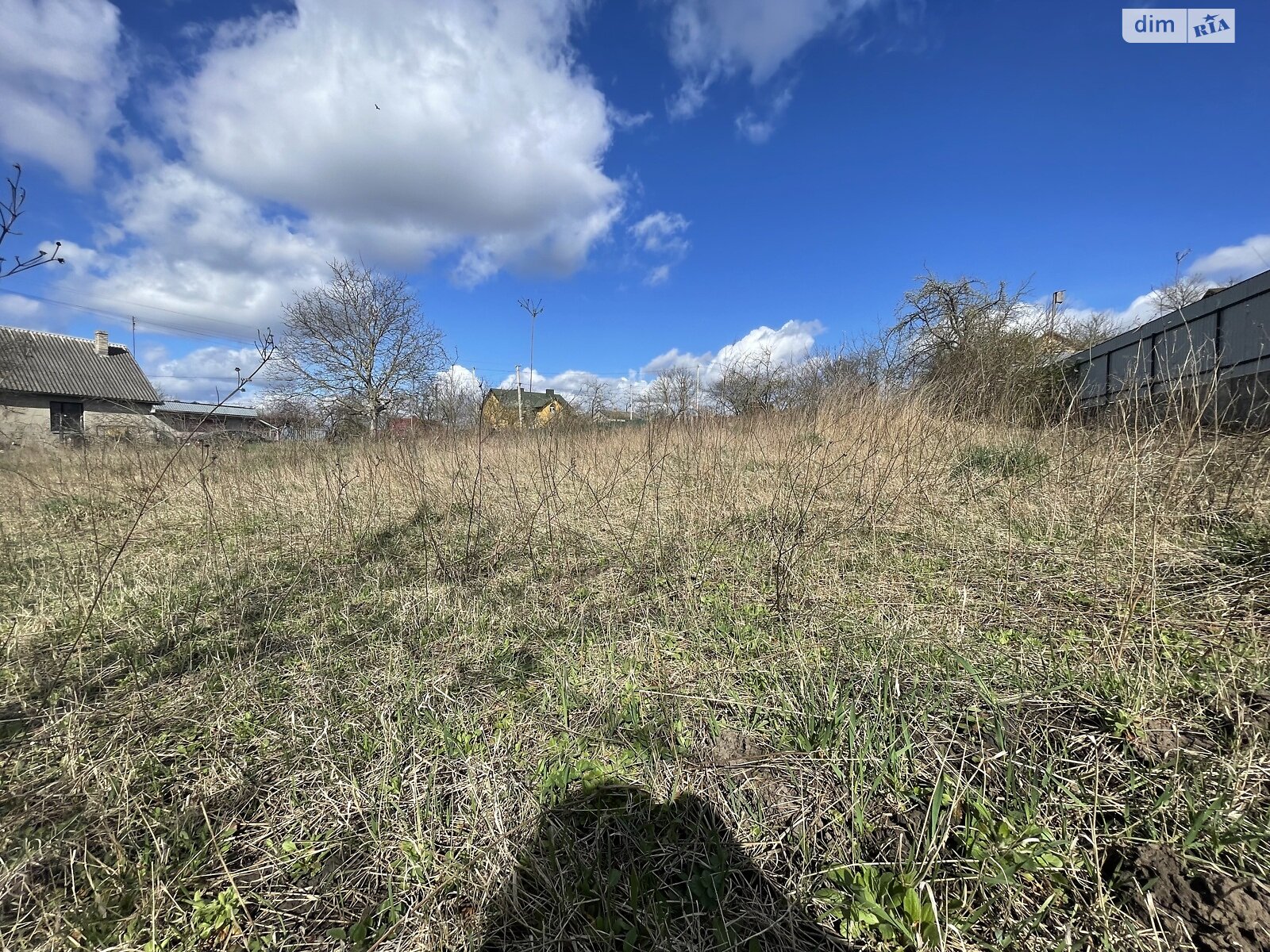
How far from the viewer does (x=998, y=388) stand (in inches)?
195

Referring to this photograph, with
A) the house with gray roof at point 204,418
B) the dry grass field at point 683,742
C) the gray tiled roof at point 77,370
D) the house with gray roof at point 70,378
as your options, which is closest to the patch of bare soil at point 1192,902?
the dry grass field at point 683,742

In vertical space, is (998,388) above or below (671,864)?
above

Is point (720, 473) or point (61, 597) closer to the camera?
point (61, 597)

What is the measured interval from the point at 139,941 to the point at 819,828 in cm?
163

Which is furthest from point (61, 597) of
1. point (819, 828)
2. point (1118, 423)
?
point (1118, 423)

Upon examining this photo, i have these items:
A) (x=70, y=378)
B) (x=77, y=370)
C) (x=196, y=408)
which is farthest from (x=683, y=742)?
(x=77, y=370)

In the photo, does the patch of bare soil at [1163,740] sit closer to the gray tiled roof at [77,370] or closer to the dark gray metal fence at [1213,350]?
the dark gray metal fence at [1213,350]

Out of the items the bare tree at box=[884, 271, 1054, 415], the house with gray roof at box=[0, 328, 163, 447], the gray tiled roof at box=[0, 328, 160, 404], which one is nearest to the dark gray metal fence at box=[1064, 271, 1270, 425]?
the bare tree at box=[884, 271, 1054, 415]

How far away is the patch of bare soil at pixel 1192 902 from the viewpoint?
2.97ft

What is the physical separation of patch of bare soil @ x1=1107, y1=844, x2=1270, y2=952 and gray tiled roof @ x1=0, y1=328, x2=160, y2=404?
107ft

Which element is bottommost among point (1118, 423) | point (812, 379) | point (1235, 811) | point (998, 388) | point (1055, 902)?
point (1055, 902)

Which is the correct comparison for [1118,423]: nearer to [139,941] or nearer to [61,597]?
[139,941]

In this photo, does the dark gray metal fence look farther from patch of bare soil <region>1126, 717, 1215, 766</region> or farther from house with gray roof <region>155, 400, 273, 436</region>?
house with gray roof <region>155, 400, 273, 436</region>

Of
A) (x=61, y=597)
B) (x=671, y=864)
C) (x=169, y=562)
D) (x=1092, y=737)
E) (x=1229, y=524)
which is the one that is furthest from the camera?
(x=169, y=562)
